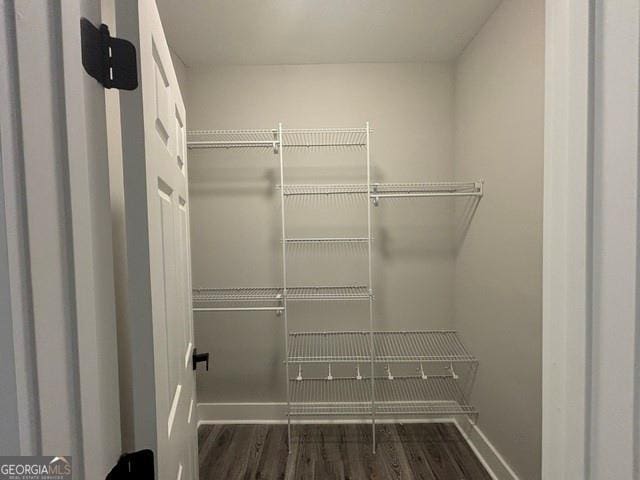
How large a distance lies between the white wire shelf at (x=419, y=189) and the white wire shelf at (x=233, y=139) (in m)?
0.76

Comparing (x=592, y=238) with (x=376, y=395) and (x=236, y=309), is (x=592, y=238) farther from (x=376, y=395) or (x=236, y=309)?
(x=376, y=395)

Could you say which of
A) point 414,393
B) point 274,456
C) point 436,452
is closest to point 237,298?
point 274,456

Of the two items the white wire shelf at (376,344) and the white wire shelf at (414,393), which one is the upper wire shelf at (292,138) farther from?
the white wire shelf at (414,393)

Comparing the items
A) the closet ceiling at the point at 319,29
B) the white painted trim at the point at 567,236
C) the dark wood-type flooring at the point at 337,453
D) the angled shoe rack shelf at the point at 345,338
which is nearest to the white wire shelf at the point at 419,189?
the angled shoe rack shelf at the point at 345,338

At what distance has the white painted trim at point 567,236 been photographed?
549 mm

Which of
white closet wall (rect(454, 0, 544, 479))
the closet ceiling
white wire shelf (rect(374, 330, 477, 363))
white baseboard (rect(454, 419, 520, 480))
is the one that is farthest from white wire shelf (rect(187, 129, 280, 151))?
white baseboard (rect(454, 419, 520, 480))

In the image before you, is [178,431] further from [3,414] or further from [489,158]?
[489,158]

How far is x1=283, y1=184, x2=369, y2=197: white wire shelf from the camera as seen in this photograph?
7.31 ft

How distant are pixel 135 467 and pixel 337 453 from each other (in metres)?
1.74

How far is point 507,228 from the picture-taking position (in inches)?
67.3

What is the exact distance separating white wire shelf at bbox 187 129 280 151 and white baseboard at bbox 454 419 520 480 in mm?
2240

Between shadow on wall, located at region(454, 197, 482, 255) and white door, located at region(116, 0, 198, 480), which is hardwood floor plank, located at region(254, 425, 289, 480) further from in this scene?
shadow on wall, located at region(454, 197, 482, 255)

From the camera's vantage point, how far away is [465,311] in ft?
7.23

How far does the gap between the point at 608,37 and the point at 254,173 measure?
6.76 ft
